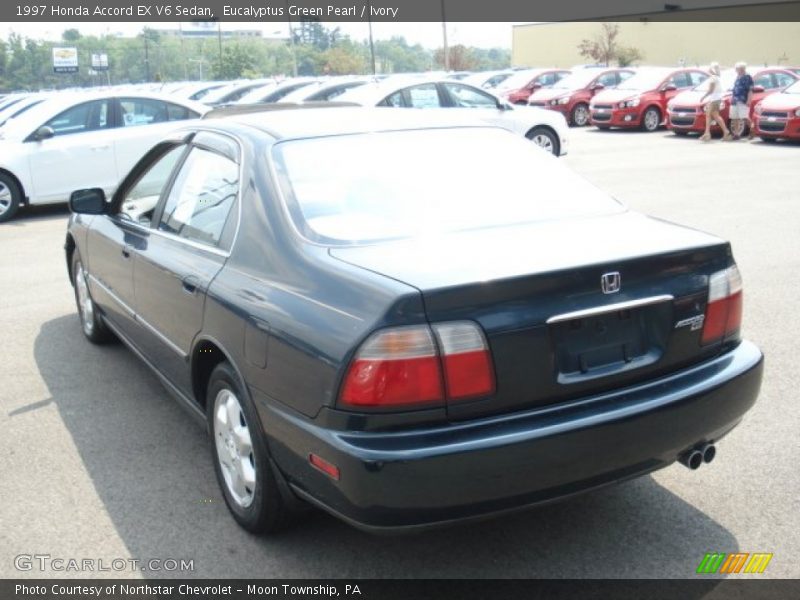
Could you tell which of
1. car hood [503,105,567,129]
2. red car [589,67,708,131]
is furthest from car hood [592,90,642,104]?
car hood [503,105,567,129]

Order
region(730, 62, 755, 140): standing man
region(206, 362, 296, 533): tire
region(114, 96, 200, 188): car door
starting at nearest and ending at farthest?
region(206, 362, 296, 533): tire
region(114, 96, 200, 188): car door
region(730, 62, 755, 140): standing man

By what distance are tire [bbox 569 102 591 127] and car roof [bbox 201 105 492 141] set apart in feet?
73.7

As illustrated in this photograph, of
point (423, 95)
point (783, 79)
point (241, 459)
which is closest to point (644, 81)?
point (783, 79)

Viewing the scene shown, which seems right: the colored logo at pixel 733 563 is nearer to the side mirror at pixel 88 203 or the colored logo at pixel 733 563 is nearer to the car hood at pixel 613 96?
the side mirror at pixel 88 203

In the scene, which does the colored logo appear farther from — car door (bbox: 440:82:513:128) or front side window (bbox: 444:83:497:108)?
front side window (bbox: 444:83:497:108)

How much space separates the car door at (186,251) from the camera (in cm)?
378

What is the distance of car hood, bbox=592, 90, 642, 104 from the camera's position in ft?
75.4

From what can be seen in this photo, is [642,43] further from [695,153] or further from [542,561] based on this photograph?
[542,561]

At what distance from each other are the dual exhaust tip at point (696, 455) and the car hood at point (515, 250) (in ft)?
2.41

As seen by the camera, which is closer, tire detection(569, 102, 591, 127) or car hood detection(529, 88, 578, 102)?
tire detection(569, 102, 591, 127)

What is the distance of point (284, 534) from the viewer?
3.53 m

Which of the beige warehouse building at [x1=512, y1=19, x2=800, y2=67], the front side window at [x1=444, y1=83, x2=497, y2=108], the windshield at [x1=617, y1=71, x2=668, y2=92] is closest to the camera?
the front side window at [x1=444, y1=83, x2=497, y2=108]

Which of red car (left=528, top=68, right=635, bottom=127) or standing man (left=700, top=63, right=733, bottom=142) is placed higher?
red car (left=528, top=68, right=635, bottom=127)

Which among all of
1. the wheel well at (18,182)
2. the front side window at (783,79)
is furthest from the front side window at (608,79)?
the wheel well at (18,182)
